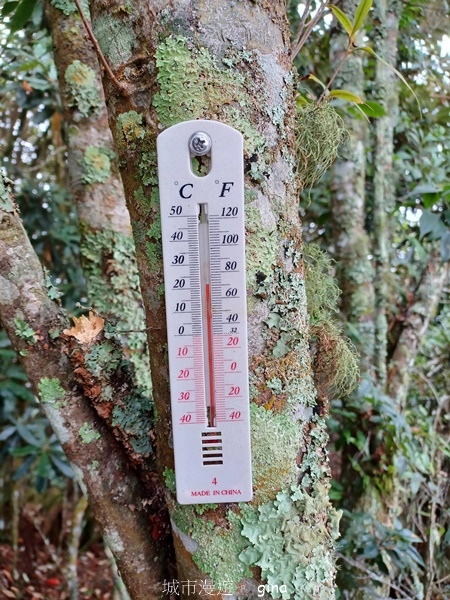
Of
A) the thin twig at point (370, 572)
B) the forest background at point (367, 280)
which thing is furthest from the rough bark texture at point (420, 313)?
the thin twig at point (370, 572)

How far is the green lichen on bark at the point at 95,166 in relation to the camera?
1.23 meters

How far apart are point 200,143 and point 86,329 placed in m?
0.31

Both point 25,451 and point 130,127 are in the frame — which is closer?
point 130,127

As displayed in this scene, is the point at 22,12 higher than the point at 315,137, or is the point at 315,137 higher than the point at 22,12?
the point at 22,12

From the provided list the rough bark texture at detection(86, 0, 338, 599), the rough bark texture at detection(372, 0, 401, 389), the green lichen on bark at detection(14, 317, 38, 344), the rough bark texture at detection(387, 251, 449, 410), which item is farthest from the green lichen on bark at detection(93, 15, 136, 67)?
the rough bark texture at detection(387, 251, 449, 410)

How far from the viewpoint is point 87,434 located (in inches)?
28.5

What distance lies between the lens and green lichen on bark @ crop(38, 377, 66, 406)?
712 mm

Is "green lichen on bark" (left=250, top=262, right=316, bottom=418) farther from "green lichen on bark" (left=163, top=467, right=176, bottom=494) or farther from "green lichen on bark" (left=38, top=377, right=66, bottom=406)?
"green lichen on bark" (left=38, top=377, right=66, bottom=406)

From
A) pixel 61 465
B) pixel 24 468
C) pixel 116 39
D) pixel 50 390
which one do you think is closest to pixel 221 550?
pixel 50 390

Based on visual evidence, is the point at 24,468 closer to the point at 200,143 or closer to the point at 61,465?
the point at 61,465

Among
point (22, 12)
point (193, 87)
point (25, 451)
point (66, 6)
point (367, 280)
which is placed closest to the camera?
point (193, 87)

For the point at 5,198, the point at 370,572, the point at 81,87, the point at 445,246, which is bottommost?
the point at 370,572

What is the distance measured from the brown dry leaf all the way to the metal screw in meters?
0.29

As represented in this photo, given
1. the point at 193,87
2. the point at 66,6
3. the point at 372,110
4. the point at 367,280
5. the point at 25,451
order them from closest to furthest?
the point at 193,87 → the point at 372,110 → the point at 66,6 → the point at 367,280 → the point at 25,451
